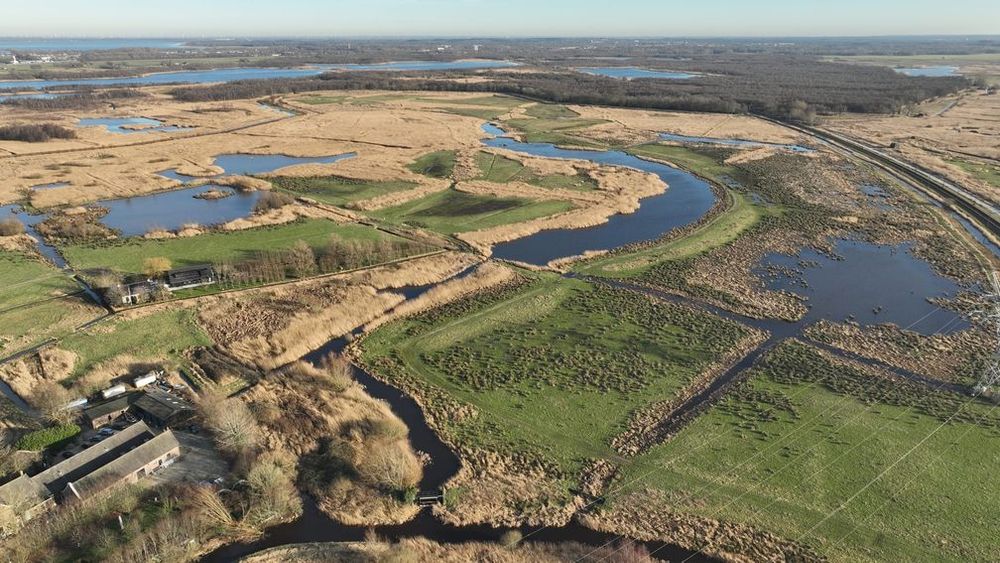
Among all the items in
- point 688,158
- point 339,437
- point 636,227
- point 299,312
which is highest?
point 688,158

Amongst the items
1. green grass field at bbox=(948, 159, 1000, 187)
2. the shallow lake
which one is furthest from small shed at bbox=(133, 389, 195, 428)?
green grass field at bbox=(948, 159, 1000, 187)

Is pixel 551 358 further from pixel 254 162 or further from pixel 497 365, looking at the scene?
pixel 254 162

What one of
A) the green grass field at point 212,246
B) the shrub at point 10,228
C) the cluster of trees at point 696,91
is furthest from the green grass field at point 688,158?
the shrub at point 10,228

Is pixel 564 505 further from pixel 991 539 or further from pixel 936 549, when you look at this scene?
pixel 991 539

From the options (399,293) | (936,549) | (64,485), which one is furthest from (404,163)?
(936,549)

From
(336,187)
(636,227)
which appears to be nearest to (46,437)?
(336,187)

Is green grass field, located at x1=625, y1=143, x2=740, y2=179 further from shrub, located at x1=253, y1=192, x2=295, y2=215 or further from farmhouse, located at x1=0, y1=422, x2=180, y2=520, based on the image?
farmhouse, located at x1=0, y1=422, x2=180, y2=520
